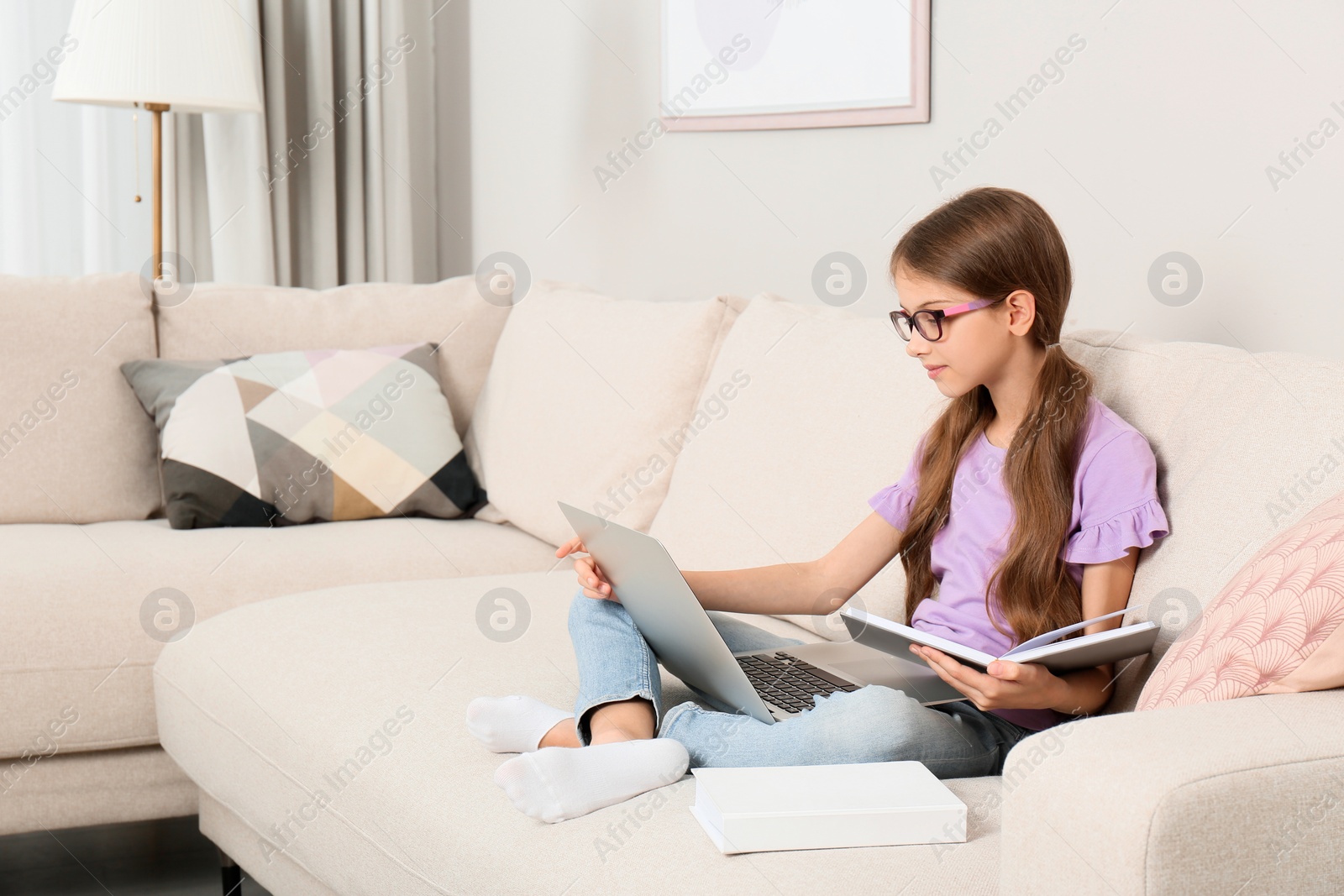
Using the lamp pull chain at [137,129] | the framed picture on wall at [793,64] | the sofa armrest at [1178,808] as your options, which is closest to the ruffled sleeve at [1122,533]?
the sofa armrest at [1178,808]

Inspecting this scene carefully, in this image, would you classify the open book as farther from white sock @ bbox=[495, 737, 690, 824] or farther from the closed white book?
white sock @ bbox=[495, 737, 690, 824]

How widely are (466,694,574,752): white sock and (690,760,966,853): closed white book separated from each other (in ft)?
0.90

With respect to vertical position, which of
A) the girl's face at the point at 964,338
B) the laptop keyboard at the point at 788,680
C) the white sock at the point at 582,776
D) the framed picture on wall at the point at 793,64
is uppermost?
the framed picture on wall at the point at 793,64

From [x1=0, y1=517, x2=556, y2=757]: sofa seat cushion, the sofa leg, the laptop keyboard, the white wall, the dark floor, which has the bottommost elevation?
the dark floor

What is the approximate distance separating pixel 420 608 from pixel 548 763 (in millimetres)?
726

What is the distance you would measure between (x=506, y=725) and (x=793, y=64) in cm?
150

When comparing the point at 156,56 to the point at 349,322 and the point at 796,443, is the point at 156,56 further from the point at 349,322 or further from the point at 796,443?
the point at 796,443

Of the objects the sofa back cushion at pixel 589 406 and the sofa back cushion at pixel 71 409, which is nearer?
the sofa back cushion at pixel 589 406

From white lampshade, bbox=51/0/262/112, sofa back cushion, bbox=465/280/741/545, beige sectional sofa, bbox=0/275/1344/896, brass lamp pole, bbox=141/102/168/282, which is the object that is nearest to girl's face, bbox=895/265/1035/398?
beige sectional sofa, bbox=0/275/1344/896

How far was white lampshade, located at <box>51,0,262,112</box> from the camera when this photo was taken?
276 centimetres

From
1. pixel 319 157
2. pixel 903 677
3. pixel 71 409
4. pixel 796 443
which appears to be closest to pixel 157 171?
pixel 319 157

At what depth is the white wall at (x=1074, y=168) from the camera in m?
1.57

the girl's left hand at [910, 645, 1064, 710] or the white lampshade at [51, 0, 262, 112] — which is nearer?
the girl's left hand at [910, 645, 1064, 710]

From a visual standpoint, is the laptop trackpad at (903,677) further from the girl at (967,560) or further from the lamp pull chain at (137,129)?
the lamp pull chain at (137,129)
